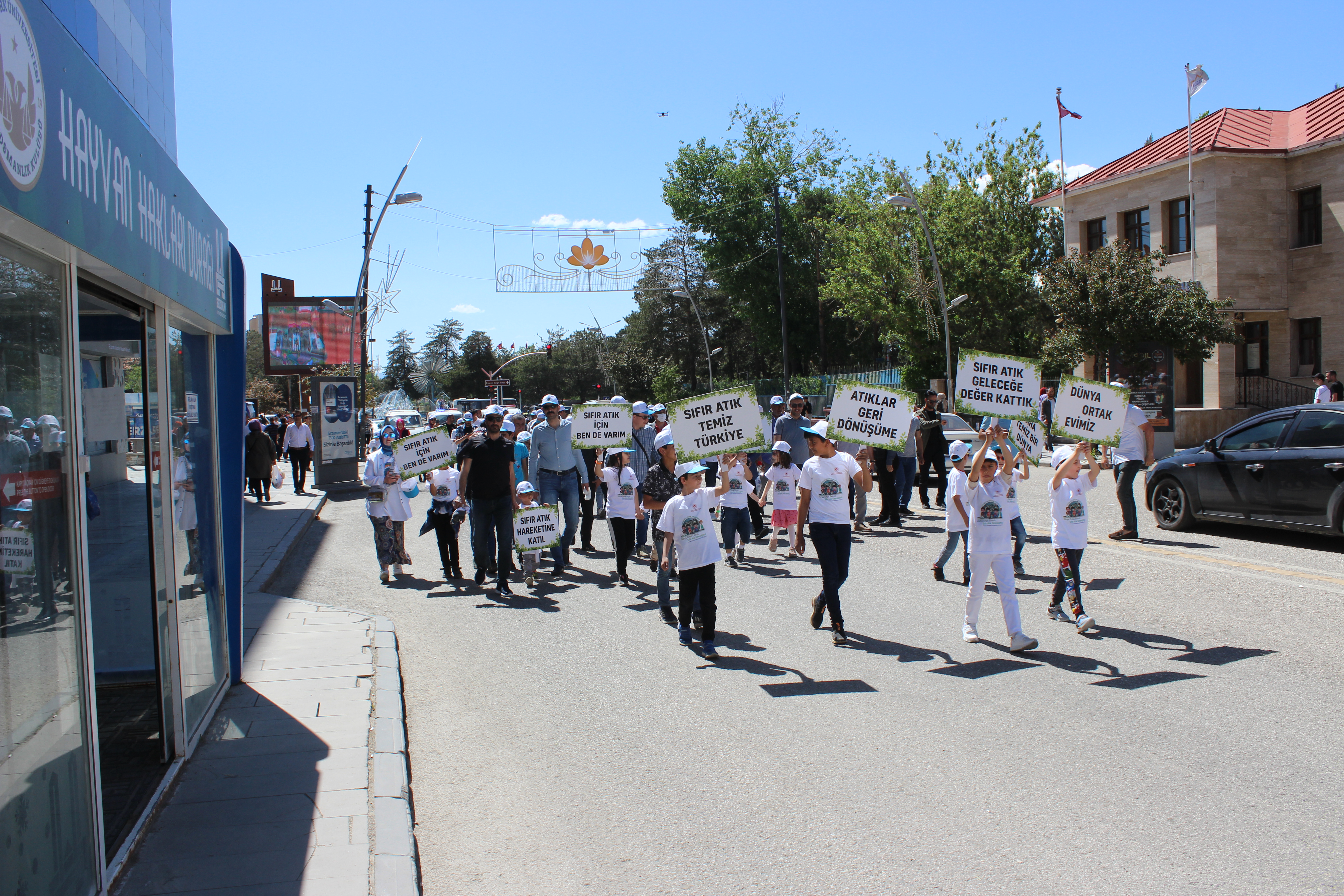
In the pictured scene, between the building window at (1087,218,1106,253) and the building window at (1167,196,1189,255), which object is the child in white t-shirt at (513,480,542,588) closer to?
the building window at (1167,196,1189,255)

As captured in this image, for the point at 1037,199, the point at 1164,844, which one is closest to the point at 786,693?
the point at 1164,844

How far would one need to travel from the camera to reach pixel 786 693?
6277 mm

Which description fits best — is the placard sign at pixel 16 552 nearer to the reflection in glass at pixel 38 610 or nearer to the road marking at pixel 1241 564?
the reflection in glass at pixel 38 610

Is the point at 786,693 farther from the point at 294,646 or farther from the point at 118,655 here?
the point at 118,655

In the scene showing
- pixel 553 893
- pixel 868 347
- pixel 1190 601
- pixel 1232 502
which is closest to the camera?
pixel 553 893

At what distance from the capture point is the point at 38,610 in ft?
10.4

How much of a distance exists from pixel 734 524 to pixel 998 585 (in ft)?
14.7

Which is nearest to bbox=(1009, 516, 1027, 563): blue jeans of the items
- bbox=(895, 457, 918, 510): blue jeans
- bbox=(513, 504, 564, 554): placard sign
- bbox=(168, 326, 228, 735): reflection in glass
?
bbox=(895, 457, 918, 510): blue jeans

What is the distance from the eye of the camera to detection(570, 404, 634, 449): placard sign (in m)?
10.8

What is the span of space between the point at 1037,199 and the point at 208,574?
38424 mm

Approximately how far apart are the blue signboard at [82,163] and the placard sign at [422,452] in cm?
592

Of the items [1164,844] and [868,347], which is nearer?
[1164,844]

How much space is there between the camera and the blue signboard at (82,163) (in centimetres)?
276

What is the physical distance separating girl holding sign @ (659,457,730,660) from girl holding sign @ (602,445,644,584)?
250cm
